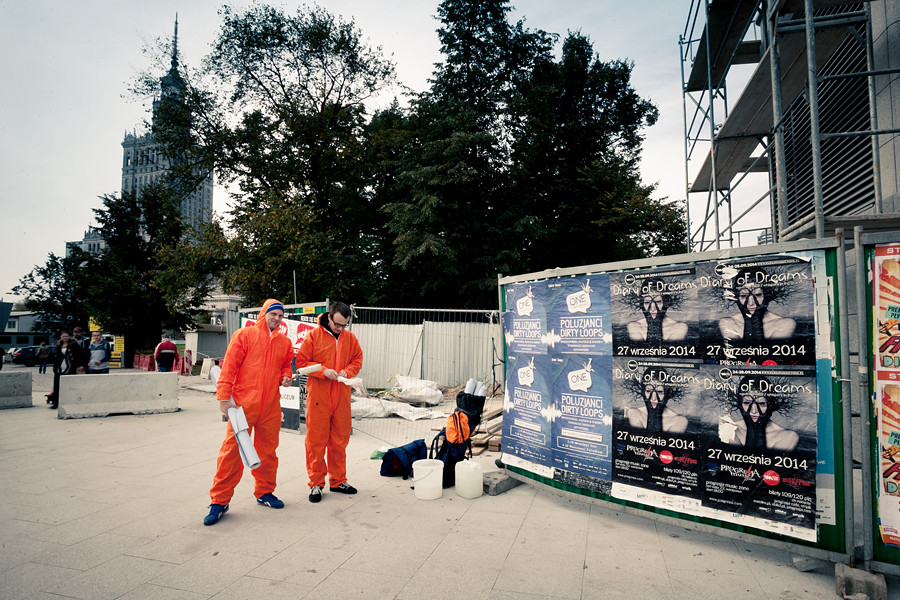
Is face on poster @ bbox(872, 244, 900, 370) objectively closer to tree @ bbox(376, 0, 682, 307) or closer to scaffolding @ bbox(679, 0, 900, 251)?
scaffolding @ bbox(679, 0, 900, 251)

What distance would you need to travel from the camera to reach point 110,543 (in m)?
3.90

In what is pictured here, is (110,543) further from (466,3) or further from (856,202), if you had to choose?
(466,3)

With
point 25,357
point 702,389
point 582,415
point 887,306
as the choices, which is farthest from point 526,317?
point 25,357

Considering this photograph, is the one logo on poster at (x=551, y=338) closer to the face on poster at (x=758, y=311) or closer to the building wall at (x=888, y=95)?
the face on poster at (x=758, y=311)

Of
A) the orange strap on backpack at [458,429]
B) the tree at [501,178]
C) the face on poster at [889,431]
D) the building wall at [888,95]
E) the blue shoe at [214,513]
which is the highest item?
the tree at [501,178]

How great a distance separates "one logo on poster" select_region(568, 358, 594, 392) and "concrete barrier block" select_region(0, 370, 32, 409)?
43.2 feet

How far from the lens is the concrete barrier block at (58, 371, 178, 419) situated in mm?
9945

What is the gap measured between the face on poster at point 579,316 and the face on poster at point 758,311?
849 mm

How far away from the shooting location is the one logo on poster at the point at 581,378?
180 inches

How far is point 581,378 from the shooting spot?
464cm

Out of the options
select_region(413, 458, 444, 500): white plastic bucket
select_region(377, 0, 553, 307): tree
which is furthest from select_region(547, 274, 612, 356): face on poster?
select_region(377, 0, 553, 307): tree

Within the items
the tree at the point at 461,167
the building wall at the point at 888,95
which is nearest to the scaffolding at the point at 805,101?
the building wall at the point at 888,95

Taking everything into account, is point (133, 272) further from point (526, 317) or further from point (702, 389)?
point (702, 389)

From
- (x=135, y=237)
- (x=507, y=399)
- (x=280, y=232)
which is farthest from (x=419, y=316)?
(x=135, y=237)
